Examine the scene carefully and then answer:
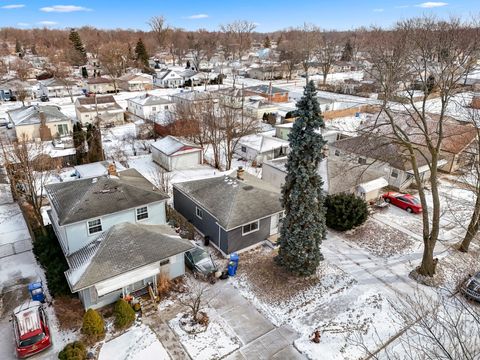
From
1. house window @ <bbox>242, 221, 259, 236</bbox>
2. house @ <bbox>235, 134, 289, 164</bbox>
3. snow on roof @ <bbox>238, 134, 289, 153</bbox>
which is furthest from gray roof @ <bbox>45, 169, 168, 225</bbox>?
snow on roof @ <bbox>238, 134, 289, 153</bbox>

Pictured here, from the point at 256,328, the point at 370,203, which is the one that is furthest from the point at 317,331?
the point at 370,203

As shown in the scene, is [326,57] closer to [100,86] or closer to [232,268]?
[100,86]

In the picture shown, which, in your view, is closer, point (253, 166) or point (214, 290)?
point (214, 290)

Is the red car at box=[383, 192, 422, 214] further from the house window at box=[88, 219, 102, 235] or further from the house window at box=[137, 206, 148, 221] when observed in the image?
the house window at box=[88, 219, 102, 235]

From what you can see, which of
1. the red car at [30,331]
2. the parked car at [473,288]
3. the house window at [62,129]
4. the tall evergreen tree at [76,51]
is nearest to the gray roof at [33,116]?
the house window at [62,129]

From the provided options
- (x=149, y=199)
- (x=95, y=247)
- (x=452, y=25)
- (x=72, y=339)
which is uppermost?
(x=452, y=25)

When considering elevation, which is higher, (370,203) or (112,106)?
(112,106)

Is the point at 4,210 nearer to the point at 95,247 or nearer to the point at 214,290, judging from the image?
the point at 95,247
